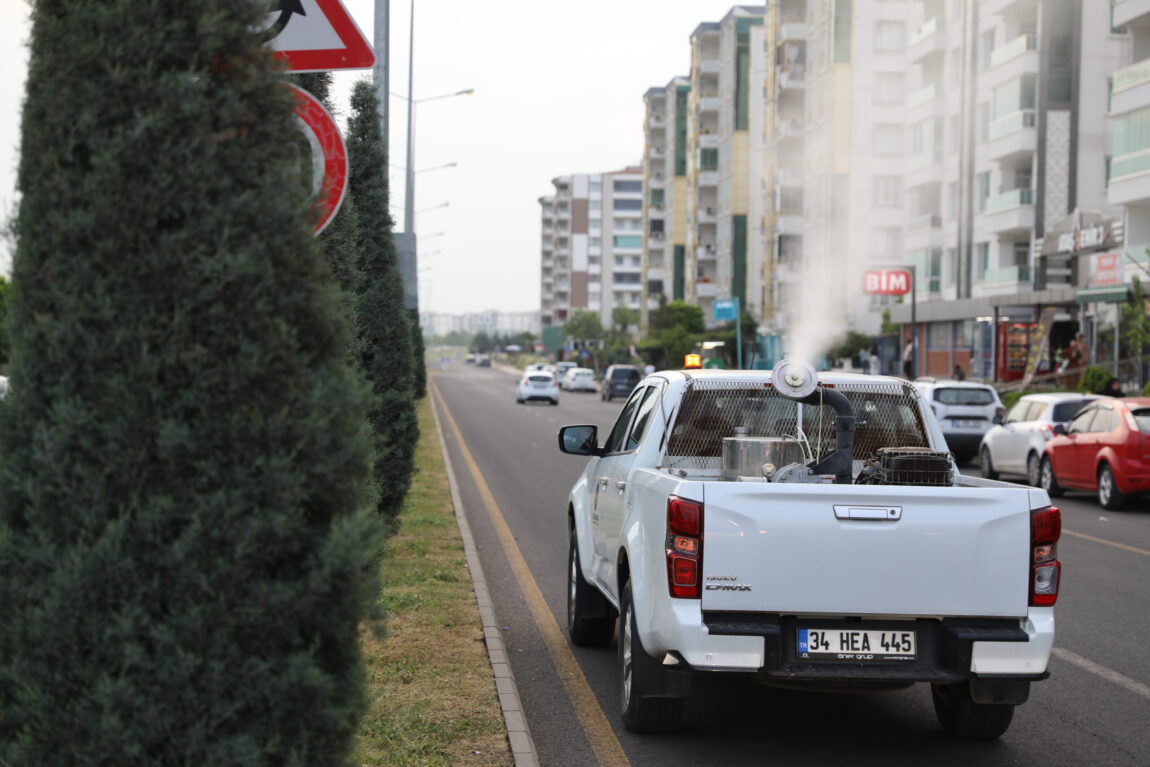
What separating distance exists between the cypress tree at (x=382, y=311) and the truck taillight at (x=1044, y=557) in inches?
303

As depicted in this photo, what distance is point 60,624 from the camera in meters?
3.59

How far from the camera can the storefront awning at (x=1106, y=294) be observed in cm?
3866

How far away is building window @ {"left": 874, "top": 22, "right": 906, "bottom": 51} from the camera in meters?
72.7

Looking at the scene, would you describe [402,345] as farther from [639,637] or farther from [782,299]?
[782,299]

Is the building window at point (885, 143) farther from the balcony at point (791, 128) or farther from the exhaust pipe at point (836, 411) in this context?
the exhaust pipe at point (836, 411)

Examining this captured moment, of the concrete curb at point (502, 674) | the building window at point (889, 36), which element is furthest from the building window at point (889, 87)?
the concrete curb at point (502, 674)

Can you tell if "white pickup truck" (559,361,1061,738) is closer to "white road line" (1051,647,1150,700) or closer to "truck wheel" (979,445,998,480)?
"white road line" (1051,647,1150,700)

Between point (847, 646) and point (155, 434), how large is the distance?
3444 mm

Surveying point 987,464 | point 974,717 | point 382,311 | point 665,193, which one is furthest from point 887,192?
point 974,717

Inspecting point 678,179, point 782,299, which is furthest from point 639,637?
point 678,179

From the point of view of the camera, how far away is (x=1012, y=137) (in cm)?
5228

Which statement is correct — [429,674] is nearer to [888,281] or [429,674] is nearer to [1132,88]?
[1132,88]

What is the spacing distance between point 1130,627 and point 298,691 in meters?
7.85

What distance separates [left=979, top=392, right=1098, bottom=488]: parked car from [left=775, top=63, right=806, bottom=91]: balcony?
5914cm
